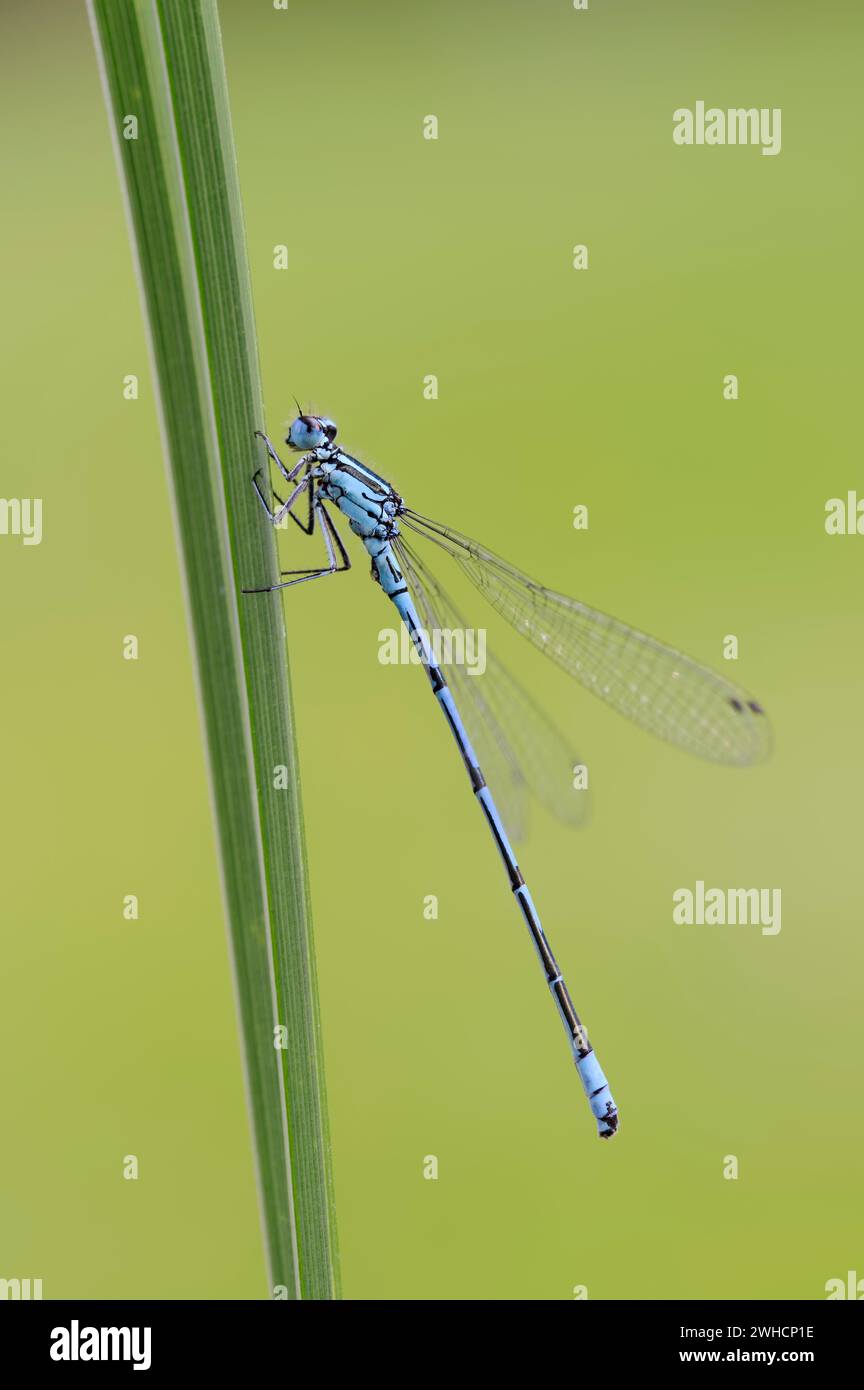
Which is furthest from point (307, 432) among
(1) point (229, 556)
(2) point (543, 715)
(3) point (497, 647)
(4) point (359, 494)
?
(3) point (497, 647)

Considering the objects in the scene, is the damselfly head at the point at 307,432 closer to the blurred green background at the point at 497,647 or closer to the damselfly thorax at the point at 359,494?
the damselfly thorax at the point at 359,494

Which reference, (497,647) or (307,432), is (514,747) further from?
(497,647)

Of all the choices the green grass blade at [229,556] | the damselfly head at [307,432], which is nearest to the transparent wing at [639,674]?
the damselfly head at [307,432]

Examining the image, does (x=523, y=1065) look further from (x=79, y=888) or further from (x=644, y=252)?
(x=644, y=252)

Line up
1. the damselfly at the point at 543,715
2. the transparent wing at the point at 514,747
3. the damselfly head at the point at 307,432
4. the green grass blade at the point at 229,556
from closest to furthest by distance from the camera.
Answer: the green grass blade at the point at 229,556 < the damselfly head at the point at 307,432 < the damselfly at the point at 543,715 < the transparent wing at the point at 514,747
